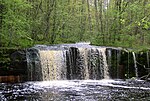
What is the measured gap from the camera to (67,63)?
17219 millimetres

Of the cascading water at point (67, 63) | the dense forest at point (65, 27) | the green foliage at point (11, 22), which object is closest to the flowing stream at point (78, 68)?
the cascading water at point (67, 63)

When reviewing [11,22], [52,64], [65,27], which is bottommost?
[52,64]

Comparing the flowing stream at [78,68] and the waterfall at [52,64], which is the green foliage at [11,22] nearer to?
the flowing stream at [78,68]

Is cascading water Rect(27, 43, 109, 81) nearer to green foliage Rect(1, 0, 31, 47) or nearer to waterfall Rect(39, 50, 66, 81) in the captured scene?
waterfall Rect(39, 50, 66, 81)

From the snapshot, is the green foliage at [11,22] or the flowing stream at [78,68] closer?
the flowing stream at [78,68]

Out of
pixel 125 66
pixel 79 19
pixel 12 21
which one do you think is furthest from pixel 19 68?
pixel 79 19

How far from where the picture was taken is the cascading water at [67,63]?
53.4 ft

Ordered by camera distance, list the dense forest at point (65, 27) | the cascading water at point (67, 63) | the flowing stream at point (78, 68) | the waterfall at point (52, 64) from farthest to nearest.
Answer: the dense forest at point (65, 27)
the waterfall at point (52, 64)
the cascading water at point (67, 63)
the flowing stream at point (78, 68)

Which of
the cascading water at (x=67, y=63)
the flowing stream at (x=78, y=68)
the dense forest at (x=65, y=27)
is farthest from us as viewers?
the dense forest at (x=65, y=27)

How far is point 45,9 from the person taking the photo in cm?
2495

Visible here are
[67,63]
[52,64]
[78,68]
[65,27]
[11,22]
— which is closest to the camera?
[11,22]

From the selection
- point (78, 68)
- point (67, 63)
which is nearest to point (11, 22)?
point (67, 63)

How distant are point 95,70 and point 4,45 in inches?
249

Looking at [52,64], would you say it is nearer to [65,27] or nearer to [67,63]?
[67,63]
